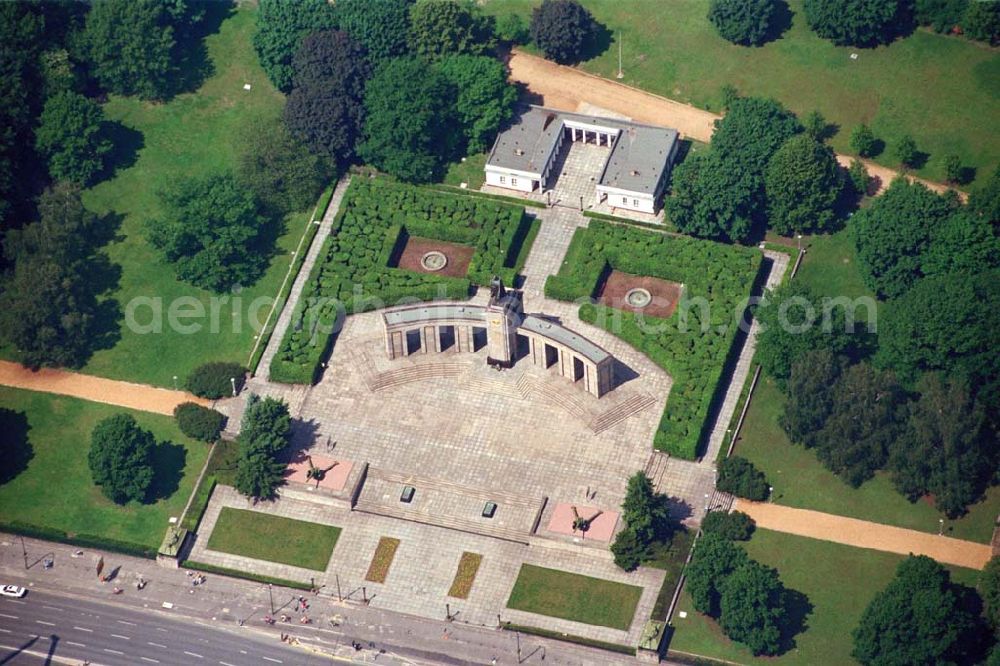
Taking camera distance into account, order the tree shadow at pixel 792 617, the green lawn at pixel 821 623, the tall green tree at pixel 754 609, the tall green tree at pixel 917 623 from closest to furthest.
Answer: the tall green tree at pixel 917 623, the tall green tree at pixel 754 609, the green lawn at pixel 821 623, the tree shadow at pixel 792 617

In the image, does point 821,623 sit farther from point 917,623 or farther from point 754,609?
point 917,623

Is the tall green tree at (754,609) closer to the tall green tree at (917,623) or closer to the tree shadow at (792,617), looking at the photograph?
the tree shadow at (792,617)

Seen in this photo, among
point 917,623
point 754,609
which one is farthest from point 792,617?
point 917,623

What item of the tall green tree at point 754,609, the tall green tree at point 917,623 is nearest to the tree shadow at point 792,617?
the tall green tree at point 754,609

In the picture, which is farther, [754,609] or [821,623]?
[821,623]

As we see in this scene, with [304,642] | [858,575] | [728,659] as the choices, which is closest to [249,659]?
[304,642]
